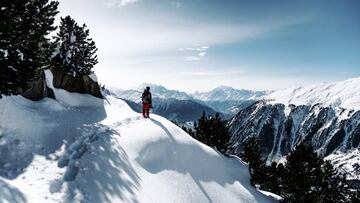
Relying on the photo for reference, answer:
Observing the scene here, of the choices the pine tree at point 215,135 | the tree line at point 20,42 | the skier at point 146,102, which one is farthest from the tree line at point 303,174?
the tree line at point 20,42

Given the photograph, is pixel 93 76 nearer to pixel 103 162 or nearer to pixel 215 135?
pixel 215 135

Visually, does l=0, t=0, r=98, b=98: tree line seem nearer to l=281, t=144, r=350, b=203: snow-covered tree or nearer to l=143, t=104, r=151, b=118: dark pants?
l=143, t=104, r=151, b=118: dark pants

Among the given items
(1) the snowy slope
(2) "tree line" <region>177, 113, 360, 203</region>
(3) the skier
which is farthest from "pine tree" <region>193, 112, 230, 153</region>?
(3) the skier

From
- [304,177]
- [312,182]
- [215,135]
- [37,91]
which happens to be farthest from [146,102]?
[312,182]

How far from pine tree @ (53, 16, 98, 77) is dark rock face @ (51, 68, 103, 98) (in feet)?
4.72

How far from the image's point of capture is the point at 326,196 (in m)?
33.8

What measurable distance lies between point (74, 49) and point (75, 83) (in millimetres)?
6210

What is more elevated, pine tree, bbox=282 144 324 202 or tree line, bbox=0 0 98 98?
tree line, bbox=0 0 98 98

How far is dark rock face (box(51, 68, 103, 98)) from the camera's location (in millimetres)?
39875

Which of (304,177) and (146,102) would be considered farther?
(304,177)

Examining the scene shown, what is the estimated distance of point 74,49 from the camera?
4616cm

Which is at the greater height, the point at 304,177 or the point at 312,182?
the point at 304,177

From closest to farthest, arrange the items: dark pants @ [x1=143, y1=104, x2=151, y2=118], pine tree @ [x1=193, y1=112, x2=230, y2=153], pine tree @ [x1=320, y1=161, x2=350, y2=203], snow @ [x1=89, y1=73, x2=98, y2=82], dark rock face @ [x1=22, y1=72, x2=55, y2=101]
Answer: dark rock face @ [x1=22, y1=72, x2=55, y2=101] < dark pants @ [x1=143, y1=104, x2=151, y2=118] < pine tree @ [x1=320, y1=161, x2=350, y2=203] < pine tree @ [x1=193, y1=112, x2=230, y2=153] < snow @ [x1=89, y1=73, x2=98, y2=82]

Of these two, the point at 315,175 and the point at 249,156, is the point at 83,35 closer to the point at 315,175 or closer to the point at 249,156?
the point at 249,156
